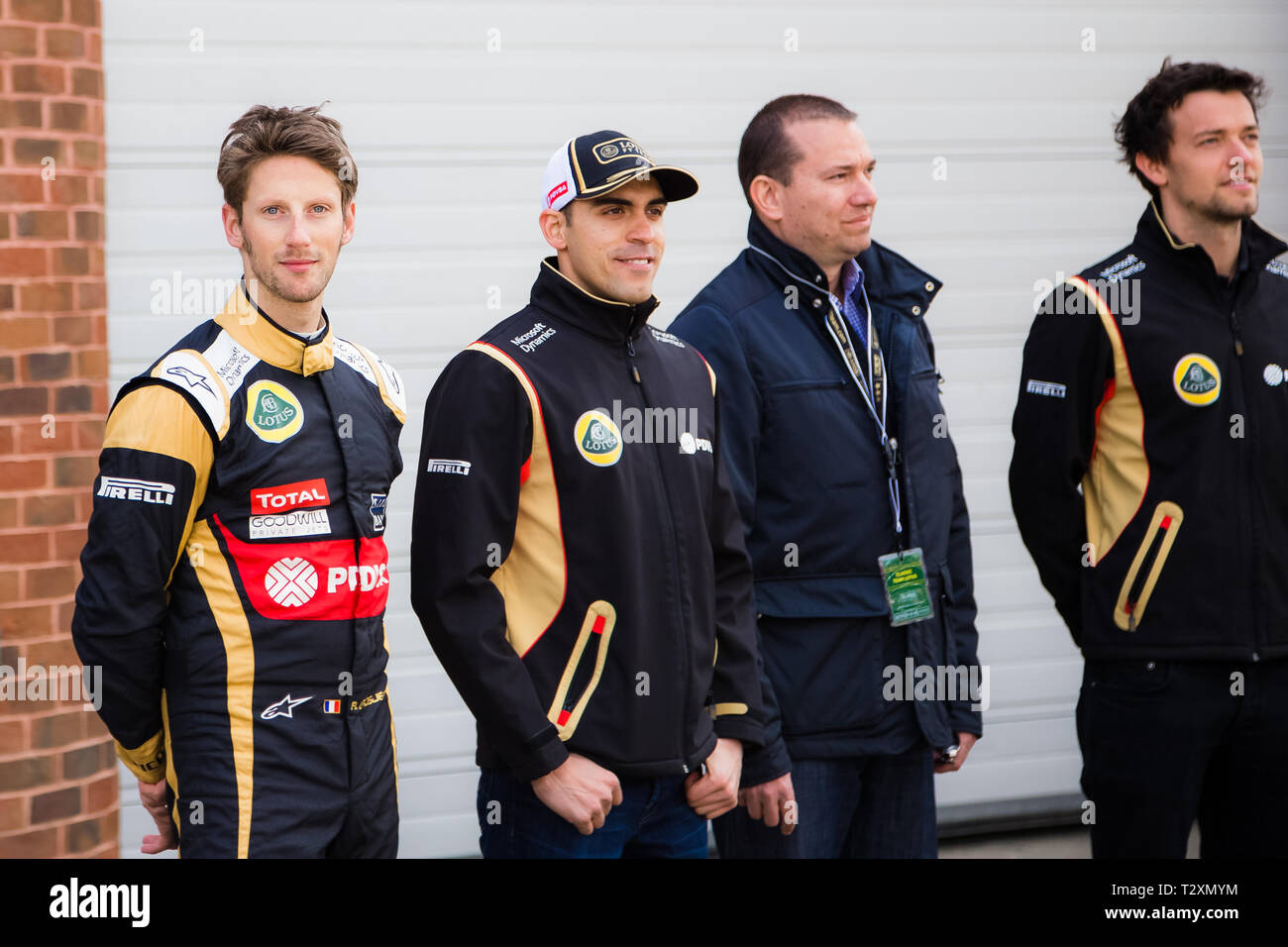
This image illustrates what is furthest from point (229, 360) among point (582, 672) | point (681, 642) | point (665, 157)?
Answer: point (665, 157)

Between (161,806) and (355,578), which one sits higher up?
(355,578)

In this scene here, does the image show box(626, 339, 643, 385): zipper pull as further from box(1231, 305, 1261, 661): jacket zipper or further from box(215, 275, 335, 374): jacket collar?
box(1231, 305, 1261, 661): jacket zipper

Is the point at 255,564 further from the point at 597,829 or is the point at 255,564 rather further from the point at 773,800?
the point at 773,800

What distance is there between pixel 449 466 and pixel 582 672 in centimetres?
48

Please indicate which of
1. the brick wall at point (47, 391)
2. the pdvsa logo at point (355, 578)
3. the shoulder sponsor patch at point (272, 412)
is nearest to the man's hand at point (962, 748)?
the pdvsa logo at point (355, 578)

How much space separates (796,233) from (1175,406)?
100cm

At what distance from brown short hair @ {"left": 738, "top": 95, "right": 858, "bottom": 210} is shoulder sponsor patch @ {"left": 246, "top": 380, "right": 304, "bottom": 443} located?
4.24 ft

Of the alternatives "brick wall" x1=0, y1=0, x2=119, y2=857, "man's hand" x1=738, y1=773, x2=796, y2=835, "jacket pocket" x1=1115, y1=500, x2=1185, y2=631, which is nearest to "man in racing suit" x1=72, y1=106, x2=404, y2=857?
"man's hand" x1=738, y1=773, x2=796, y2=835

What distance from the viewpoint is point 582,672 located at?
9.27 feet

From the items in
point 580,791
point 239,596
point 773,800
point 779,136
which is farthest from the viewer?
point 779,136

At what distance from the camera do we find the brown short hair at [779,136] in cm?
352

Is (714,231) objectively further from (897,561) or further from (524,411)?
(524,411)

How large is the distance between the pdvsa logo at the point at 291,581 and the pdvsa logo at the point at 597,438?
60cm

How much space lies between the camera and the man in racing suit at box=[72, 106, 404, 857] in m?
2.77
